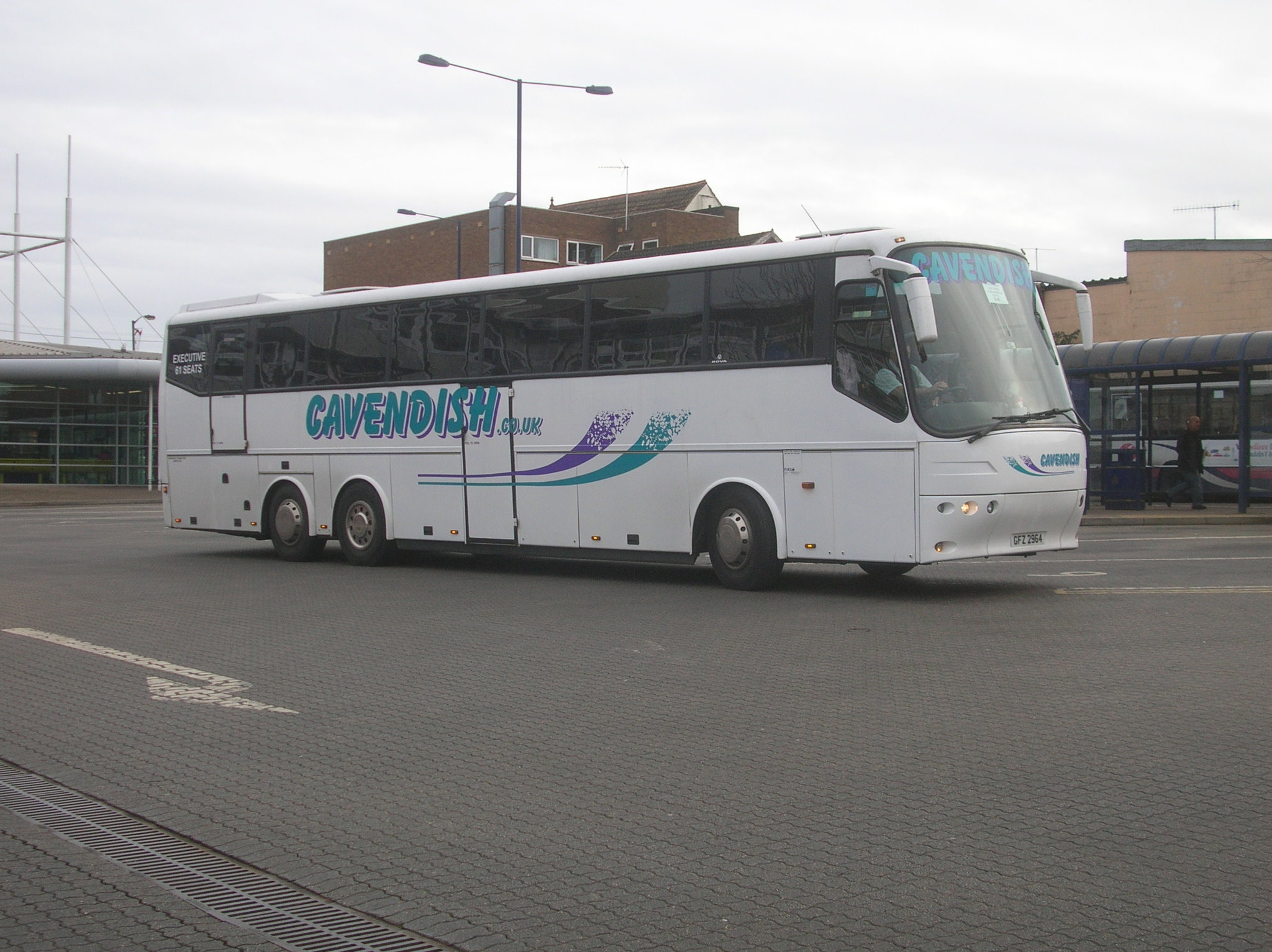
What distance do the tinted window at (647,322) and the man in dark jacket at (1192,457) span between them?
15805mm

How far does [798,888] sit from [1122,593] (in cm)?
859

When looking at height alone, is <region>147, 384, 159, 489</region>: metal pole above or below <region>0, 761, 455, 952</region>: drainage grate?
above

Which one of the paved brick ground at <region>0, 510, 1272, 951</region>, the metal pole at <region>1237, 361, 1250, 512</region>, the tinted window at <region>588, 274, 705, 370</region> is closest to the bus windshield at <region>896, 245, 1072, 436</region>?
the paved brick ground at <region>0, 510, 1272, 951</region>

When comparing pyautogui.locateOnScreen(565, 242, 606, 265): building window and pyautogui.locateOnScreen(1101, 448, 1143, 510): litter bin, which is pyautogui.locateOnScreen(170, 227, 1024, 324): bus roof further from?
pyautogui.locateOnScreen(565, 242, 606, 265): building window

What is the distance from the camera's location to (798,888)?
14.6 ft

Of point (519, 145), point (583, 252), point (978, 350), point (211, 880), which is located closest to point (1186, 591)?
point (978, 350)

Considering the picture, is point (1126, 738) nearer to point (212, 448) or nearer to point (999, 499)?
point (999, 499)

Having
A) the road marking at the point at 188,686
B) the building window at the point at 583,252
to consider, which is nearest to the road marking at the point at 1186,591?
the road marking at the point at 188,686

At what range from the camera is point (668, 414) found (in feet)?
45.6

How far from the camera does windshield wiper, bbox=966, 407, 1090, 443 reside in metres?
12.0

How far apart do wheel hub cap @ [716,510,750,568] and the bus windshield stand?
7.14 feet

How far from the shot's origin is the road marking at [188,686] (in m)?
7.85

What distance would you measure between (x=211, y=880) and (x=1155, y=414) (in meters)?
25.6

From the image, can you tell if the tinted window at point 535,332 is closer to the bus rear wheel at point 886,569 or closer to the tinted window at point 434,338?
the tinted window at point 434,338
